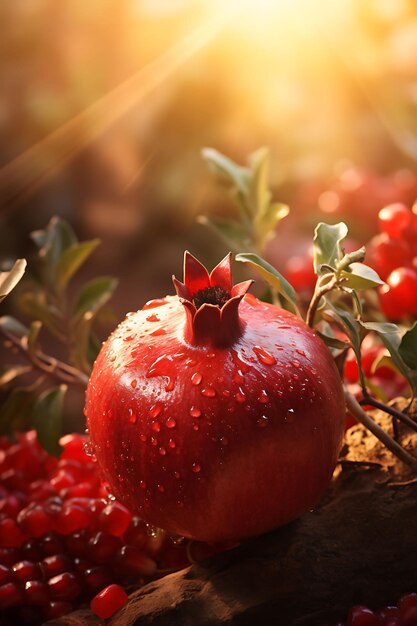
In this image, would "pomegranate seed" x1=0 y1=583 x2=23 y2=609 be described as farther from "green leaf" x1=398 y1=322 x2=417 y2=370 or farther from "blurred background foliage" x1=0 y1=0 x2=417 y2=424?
"blurred background foliage" x1=0 y1=0 x2=417 y2=424

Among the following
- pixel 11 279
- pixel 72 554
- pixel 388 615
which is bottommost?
pixel 388 615

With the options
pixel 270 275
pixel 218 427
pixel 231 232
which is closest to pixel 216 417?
pixel 218 427

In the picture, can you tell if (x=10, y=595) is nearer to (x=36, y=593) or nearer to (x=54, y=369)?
(x=36, y=593)

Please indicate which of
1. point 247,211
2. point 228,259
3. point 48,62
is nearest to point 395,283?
point 247,211

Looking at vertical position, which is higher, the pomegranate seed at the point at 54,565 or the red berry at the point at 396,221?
the pomegranate seed at the point at 54,565

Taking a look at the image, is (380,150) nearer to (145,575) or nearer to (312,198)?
(312,198)

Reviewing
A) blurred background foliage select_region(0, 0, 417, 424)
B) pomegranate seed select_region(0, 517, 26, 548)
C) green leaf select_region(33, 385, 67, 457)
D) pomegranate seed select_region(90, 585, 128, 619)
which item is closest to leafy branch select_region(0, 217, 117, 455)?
green leaf select_region(33, 385, 67, 457)

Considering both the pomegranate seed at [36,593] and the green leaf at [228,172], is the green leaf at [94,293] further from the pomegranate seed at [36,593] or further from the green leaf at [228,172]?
the pomegranate seed at [36,593]

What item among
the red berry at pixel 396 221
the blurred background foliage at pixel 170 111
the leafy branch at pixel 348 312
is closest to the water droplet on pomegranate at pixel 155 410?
the leafy branch at pixel 348 312
